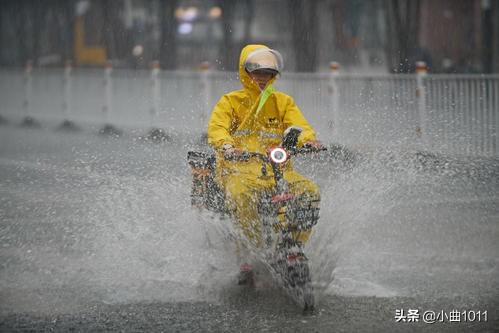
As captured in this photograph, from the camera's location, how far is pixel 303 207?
6.26 metres

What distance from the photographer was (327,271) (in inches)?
257

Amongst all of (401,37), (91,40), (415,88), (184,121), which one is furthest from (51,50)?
(415,88)

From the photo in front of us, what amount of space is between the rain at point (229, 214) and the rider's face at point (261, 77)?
1.54 feet

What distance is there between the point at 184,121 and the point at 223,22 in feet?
47.8

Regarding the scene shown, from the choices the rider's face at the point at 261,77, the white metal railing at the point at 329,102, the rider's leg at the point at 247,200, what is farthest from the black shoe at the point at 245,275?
the white metal railing at the point at 329,102

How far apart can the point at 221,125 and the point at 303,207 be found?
0.93 meters

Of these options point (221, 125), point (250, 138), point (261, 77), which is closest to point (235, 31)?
point (261, 77)

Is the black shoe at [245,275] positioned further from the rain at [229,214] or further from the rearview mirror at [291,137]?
the rearview mirror at [291,137]

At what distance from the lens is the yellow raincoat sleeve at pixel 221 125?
21.6ft

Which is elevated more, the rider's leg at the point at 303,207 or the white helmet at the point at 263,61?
the white helmet at the point at 263,61

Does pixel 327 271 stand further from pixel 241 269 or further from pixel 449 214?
pixel 449 214

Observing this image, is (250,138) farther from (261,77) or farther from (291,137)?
(291,137)

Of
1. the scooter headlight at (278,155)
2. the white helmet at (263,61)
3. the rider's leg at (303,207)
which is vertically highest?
the white helmet at (263,61)

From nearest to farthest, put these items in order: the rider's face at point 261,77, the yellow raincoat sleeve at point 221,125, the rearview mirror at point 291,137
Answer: the rearview mirror at point 291,137, the yellow raincoat sleeve at point 221,125, the rider's face at point 261,77
